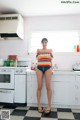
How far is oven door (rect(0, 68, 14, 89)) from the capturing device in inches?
130

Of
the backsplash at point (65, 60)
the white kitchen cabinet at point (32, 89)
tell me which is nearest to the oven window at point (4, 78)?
the white kitchen cabinet at point (32, 89)

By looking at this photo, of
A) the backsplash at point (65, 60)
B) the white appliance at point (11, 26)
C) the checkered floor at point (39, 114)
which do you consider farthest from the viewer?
the backsplash at point (65, 60)

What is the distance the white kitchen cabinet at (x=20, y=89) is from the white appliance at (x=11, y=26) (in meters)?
0.99

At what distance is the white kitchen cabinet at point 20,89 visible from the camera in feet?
10.7

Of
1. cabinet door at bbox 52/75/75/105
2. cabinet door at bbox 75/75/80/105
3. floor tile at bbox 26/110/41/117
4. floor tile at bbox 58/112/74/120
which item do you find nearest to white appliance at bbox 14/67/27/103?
floor tile at bbox 26/110/41/117

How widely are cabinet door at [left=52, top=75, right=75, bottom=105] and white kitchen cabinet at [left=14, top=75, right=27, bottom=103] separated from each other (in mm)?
617

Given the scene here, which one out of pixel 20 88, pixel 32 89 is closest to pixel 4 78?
pixel 20 88

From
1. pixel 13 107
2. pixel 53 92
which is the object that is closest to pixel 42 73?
pixel 53 92

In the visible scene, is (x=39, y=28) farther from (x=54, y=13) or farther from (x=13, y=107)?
(x=13, y=107)

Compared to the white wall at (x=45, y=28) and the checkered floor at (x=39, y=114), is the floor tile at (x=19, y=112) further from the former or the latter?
the white wall at (x=45, y=28)

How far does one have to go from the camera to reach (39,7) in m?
3.35

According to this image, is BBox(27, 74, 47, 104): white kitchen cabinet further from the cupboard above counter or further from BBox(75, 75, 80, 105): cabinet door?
BBox(75, 75, 80, 105): cabinet door

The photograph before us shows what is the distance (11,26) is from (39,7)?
77 centimetres

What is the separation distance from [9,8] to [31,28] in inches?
30.4
